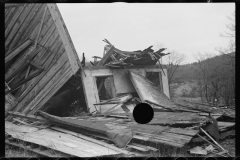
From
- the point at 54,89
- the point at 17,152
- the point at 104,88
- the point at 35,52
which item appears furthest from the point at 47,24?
the point at 104,88

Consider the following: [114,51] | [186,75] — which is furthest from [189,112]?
[114,51]

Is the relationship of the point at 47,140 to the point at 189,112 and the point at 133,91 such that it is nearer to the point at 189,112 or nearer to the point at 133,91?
the point at 189,112

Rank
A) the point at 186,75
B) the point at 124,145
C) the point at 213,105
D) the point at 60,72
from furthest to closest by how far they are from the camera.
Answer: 1. the point at 60,72
2. the point at 213,105
3. the point at 186,75
4. the point at 124,145

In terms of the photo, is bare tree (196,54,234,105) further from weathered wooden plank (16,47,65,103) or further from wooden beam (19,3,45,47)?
wooden beam (19,3,45,47)

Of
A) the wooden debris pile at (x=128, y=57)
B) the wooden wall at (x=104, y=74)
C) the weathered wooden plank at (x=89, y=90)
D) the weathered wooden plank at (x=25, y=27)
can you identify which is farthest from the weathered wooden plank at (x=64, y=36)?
the wooden debris pile at (x=128, y=57)

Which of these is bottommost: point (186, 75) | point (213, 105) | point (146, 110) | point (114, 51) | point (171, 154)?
point (171, 154)

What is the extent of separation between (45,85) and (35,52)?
1.10 m

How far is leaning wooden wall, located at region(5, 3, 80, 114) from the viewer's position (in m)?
5.22

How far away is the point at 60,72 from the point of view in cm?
667

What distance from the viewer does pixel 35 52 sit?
224 inches

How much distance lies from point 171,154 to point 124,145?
0.91 meters

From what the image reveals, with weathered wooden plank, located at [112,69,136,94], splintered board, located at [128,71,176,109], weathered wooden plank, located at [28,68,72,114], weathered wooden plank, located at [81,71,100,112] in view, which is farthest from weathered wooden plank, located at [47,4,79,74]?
splintered board, located at [128,71,176,109]

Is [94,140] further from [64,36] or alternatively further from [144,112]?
[64,36]

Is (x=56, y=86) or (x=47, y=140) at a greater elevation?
(x=56, y=86)
